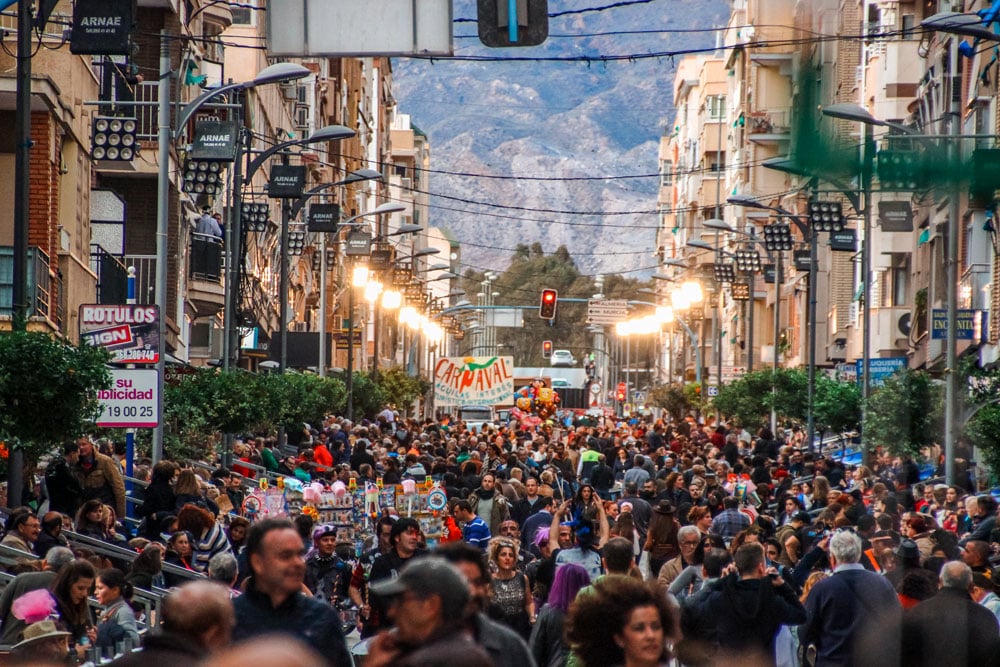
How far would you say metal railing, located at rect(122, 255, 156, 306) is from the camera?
36.3 m

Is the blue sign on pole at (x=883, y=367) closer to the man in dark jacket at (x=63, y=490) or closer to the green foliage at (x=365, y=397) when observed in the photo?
the man in dark jacket at (x=63, y=490)

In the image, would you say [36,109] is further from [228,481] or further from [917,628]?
[917,628]

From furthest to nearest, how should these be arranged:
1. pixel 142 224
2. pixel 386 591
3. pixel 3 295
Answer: pixel 142 224, pixel 3 295, pixel 386 591

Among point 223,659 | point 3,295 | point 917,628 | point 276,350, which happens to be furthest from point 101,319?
point 276,350

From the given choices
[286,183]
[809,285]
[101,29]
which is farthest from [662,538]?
[809,285]

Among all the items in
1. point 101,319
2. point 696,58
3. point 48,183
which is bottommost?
point 101,319

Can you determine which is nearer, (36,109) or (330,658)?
(330,658)

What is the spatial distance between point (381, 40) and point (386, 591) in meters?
10.5

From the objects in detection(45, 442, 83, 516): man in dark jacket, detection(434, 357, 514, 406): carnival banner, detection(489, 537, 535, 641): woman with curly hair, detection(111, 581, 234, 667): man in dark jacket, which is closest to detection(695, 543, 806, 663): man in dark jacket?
detection(489, 537, 535, 641): woman with curly hair

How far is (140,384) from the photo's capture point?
67.4 ft

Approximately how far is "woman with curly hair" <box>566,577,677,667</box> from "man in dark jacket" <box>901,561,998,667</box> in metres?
2.96

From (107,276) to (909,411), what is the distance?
45.6 feet

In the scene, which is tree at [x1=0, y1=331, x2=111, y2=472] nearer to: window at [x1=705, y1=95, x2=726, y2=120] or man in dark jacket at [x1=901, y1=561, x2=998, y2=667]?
man in dark jacket at [x1=901, y1=561, x2=998, y2=667]

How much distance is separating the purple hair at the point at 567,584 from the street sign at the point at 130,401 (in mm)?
10374
